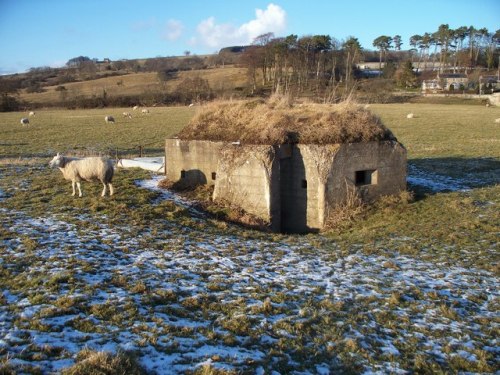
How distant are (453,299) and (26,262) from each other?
8.13 meters

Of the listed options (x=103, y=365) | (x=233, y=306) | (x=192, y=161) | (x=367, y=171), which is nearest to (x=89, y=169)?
(x=192, y=161)

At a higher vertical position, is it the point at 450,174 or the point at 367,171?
the point at 367,171

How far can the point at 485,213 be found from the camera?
1331cm

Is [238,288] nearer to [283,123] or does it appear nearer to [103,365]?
[103,365]

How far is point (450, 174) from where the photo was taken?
62.2 feet

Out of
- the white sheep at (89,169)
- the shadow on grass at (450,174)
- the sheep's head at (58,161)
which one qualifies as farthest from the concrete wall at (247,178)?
the shadow on grass at (450,174)

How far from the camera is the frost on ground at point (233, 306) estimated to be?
616 cm

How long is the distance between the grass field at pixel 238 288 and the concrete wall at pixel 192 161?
1344 millimetres

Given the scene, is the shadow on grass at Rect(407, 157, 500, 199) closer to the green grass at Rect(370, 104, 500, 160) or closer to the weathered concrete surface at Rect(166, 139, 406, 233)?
the green grass at Rect(370, 104, 500, 160)

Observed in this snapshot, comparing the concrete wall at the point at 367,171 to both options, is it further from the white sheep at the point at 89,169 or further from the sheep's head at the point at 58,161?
the sheep's head at the point at 58,161

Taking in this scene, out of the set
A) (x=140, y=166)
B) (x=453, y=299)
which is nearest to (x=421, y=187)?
(x=453, y=299)

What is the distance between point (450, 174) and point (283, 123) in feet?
28.0

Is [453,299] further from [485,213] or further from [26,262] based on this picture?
[26,262]

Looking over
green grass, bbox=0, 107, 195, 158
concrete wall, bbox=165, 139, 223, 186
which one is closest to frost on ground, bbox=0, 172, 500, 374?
concrete wall, bbox=165, 139, 223, 186
